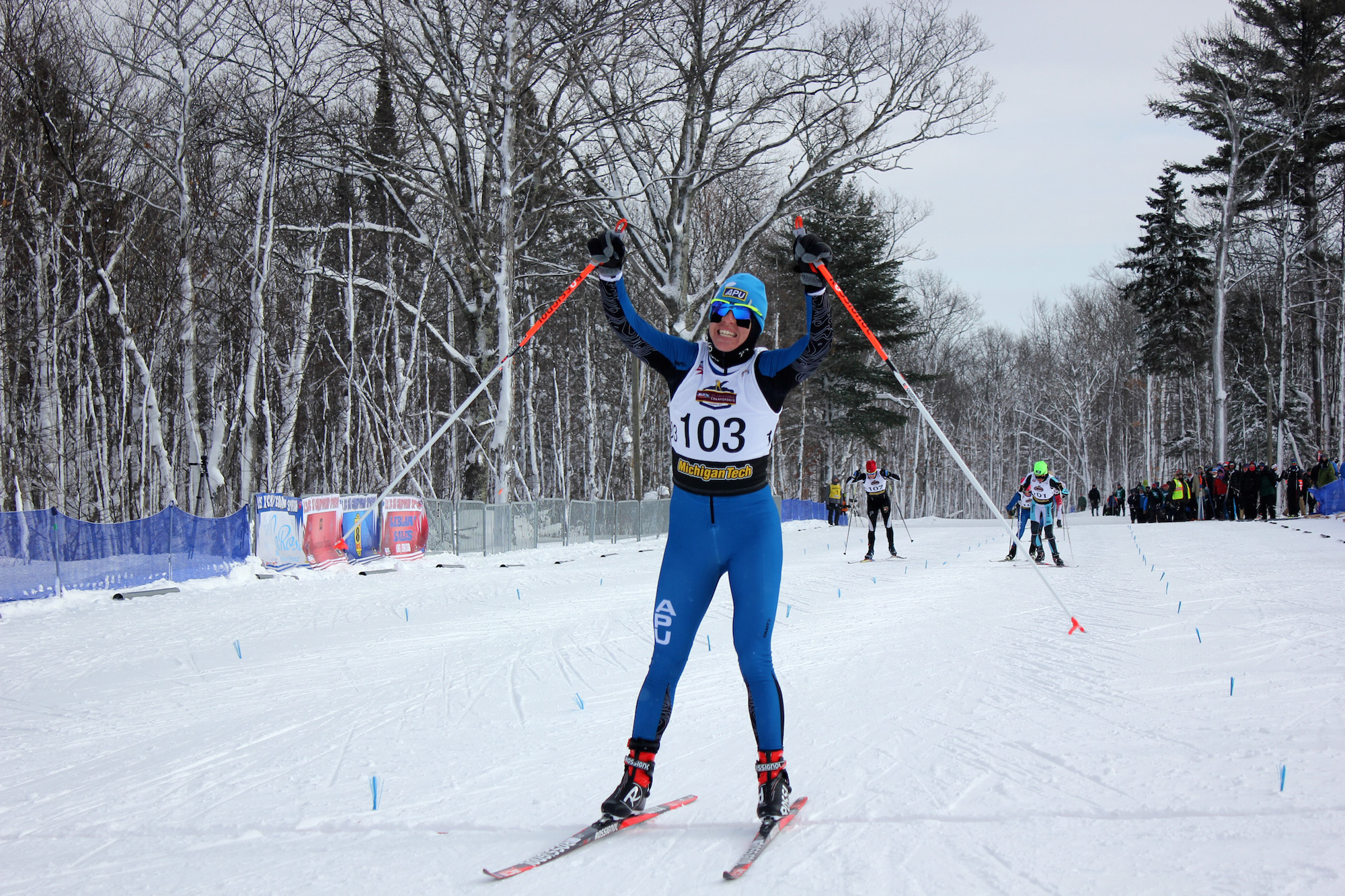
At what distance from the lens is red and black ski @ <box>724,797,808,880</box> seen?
3.02m

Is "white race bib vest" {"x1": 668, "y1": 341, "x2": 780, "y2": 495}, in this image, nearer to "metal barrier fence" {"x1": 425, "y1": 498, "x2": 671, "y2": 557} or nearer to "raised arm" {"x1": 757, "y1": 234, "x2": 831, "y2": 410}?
"raised arm" {"x1": 757, "y1": 234, "x2": 831, "y2": 410}

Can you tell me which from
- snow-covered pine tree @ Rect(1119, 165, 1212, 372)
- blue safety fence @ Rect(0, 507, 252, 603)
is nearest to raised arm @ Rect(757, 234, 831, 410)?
blue safety fence @ Rect(0, 507, 252, 603)

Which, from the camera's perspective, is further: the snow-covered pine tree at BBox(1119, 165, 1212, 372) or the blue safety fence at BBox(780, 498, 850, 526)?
the snow-covered pine tree at BBox(1119, 165, 1212, 372)

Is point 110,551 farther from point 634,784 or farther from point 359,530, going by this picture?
point 634,784

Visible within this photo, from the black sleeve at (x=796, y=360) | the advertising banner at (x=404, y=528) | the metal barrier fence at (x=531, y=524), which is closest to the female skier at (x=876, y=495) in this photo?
Result: the metal barrier fence at (x=531, y=524)

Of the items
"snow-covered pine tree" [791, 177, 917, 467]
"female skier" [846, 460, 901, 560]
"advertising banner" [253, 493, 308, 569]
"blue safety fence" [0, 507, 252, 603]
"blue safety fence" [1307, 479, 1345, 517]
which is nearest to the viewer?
"blue safety fence" [0, 507, 252, 603]

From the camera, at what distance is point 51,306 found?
1884 cm

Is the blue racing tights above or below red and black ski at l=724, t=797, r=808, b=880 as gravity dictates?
above

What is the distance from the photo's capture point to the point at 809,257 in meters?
3.84

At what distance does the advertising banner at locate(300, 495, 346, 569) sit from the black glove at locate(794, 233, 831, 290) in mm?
13296

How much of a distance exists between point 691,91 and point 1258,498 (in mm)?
21660

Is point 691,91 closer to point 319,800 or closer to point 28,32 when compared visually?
point 28,32

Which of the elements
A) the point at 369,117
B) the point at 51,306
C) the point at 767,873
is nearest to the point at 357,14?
the point at 369,117

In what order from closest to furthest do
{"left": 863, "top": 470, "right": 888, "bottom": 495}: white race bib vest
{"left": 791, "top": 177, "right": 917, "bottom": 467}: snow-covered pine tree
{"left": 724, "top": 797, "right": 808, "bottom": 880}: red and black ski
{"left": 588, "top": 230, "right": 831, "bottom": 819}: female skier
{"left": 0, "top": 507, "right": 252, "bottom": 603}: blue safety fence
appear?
1. {"left": 724, "top": 797, "right": 808, "bottom": 880}: red and black ski
2. {"left": 588, "top": 230, "right": 831, "bottom": 819}: female skier
3. {"left": 0, "top": 507, "right": 252, "bottom": 603}: blue safety fence
4. {"left": 863, "top": 470, "right": 888, "bottom": 495}: white race bib vest
5. {"left": 791, "top": 177, "right": 917, "bottom": 467}: snow-covered pine tree
